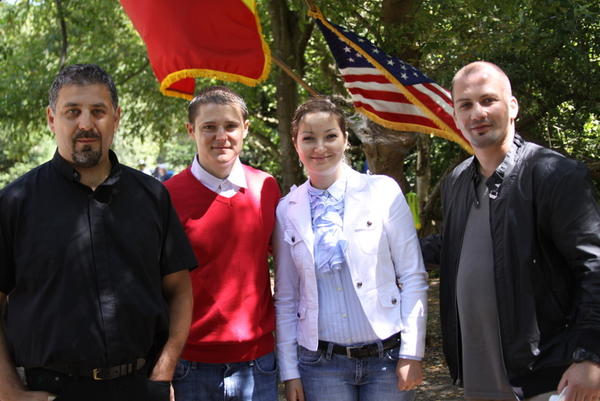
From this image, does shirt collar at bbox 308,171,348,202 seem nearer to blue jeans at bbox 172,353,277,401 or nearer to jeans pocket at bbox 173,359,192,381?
blue jeans at bbox 172,353,277,401

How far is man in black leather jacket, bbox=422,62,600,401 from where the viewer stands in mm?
2719

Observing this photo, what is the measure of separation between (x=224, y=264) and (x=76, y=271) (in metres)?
0.81

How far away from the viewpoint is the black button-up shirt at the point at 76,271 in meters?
2.63

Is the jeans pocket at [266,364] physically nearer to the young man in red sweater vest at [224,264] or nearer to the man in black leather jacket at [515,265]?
the young man in red sweater vest at [224,264]

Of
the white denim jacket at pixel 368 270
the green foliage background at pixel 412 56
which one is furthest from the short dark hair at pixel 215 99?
the green foliage background at pixel 412 56

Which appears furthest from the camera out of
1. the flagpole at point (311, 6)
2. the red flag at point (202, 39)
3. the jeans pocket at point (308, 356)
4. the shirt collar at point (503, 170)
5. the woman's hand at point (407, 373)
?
the flagpole at point (311, 6)

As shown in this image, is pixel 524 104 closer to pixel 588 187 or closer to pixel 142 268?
pixel 588 187

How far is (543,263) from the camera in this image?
2.88 metres

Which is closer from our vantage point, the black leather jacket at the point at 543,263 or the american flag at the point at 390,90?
the black leather jacket at the point at 543,263

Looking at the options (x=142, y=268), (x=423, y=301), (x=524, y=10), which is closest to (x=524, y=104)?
(x=524, y=10)

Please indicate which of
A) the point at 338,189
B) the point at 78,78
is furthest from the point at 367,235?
the point at 78,78

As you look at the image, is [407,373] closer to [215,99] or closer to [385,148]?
[215,99]

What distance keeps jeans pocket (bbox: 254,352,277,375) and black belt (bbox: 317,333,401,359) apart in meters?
0.32

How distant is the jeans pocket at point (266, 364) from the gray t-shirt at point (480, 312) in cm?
92
